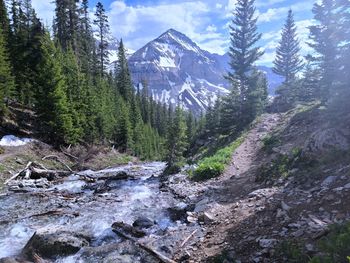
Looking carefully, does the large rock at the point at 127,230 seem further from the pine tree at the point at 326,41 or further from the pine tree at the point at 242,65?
the pine tree at the point at 242,65

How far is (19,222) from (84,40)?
54.2 meters

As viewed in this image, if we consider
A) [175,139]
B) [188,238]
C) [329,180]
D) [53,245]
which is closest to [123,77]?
[175,139]

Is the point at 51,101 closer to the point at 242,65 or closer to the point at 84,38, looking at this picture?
the point at 242,65

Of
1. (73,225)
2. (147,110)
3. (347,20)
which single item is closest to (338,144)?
(73,225)

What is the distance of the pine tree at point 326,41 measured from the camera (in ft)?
75.7

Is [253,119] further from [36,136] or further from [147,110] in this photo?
[147,110]

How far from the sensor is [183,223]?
12.2 metres

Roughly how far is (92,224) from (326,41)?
813 inches

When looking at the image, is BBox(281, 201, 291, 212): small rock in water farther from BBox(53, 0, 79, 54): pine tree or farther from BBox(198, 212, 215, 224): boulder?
BBox(53, 0, 79, 54): pine tree

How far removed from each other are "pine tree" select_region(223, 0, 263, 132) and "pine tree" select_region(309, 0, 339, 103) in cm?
1259

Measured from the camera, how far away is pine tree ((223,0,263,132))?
36.9 metres

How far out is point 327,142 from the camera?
12.5m

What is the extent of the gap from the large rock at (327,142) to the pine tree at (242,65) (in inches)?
929

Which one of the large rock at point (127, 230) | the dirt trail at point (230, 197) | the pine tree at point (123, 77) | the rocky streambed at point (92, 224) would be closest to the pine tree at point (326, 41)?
the dirt trail at point (230, 197)
